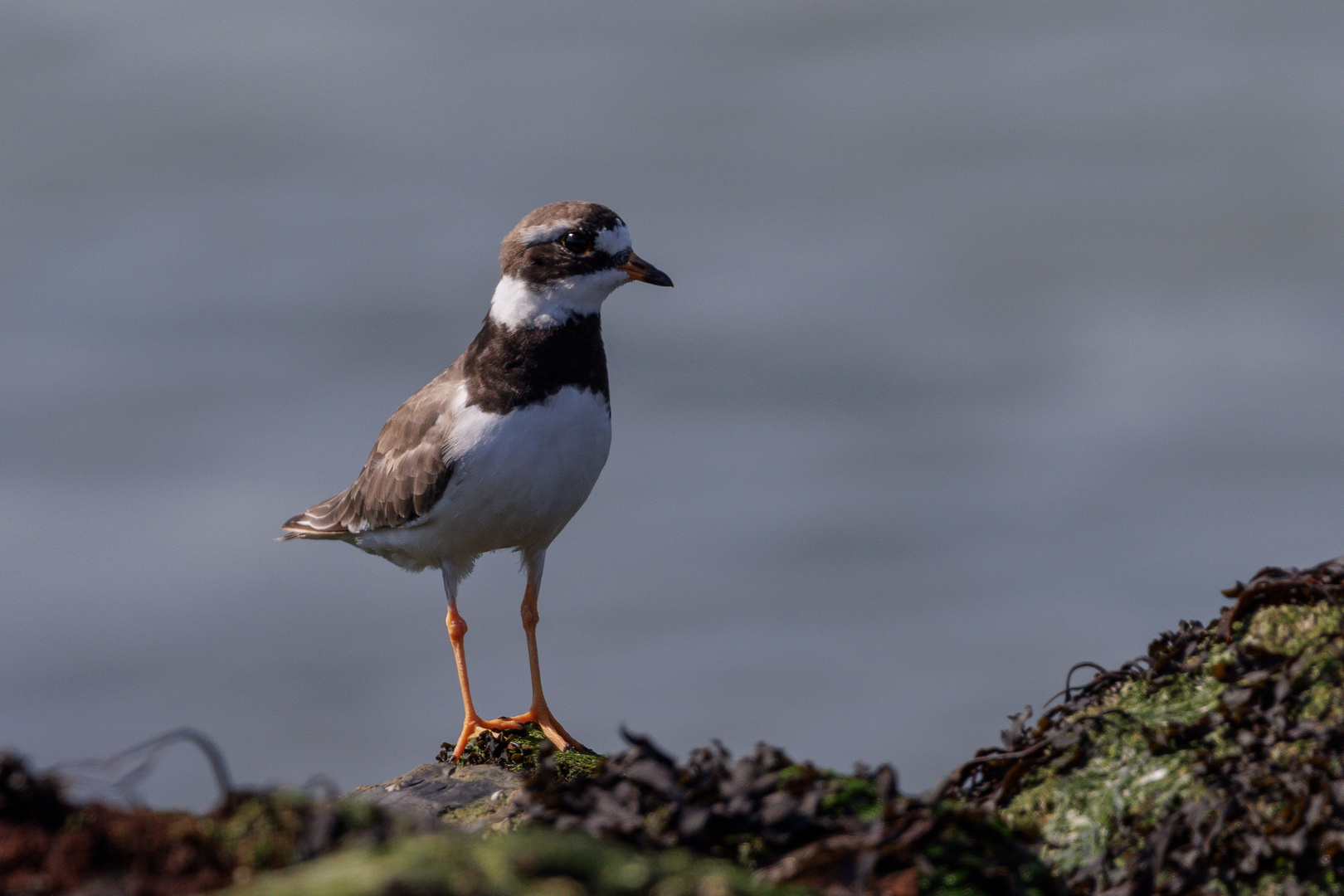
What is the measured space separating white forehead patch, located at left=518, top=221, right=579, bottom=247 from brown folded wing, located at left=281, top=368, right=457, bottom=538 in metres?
1.51

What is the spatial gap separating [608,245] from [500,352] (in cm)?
140

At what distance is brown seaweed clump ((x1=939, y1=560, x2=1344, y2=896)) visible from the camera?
5.16 m

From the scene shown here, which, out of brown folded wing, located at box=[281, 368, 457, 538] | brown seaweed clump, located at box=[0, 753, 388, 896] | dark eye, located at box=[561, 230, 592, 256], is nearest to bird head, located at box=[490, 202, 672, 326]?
dark eye, located at box=[561, 230, 592, 256]

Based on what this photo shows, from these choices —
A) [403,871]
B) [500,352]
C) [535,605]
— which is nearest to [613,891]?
[403,871]

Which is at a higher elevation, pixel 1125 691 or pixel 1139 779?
pixel 1125 691

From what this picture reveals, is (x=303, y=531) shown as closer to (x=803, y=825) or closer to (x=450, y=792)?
(x=450, y=792)

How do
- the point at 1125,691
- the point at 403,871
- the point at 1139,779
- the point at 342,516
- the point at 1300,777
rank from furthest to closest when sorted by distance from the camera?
Result: the point at 342,516
the point at 1125,691
the point at 1139,779
the point at 1300,777
the point at 403,871

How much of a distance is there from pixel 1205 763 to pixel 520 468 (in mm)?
6290

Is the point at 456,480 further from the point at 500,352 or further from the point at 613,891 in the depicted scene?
the point at 613,891

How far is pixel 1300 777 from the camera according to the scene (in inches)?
208

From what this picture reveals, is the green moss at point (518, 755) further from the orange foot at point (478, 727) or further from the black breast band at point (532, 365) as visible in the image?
the black breast band at point (532, 365)

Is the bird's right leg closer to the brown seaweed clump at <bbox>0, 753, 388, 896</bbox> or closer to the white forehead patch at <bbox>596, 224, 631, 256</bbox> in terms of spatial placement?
the white forehead patch at <bbox>596, 224, 631, 256</bbox>

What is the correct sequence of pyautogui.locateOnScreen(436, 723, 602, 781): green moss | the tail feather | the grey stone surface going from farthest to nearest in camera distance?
the tail feather
pyautogui.locateOnScreen(436, 723, 602, 781): green moss
the grey stone surface

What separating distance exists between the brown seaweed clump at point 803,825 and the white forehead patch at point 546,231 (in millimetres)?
6459
